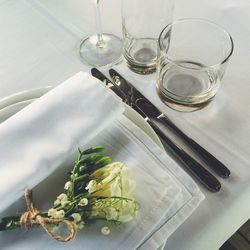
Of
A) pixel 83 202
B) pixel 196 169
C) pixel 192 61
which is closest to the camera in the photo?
pixel 83 202

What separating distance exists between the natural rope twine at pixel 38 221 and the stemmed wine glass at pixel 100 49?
291 millimetres

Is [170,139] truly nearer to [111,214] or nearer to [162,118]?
[162,118]

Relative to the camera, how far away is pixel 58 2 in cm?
70

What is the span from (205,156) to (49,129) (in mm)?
192

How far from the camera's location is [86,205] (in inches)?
13.3

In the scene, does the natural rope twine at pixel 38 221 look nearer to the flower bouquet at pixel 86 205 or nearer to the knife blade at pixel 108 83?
the flower bouquet at pixel 86 205

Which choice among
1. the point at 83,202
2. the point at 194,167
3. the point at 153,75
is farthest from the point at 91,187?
the point at 153,75

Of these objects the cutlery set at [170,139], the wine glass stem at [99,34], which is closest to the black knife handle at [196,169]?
the cutlery set at [170,139]

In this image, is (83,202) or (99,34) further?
(99,34)

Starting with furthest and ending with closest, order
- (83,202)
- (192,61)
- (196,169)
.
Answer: (192,61)
(196,169)
(83,202)

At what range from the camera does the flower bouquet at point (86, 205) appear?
34 centimetres

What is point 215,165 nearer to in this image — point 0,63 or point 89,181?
point 89,181

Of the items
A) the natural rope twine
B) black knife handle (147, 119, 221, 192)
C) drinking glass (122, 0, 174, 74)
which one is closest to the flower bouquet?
the natural rope twine

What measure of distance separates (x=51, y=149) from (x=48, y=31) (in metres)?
0.32
